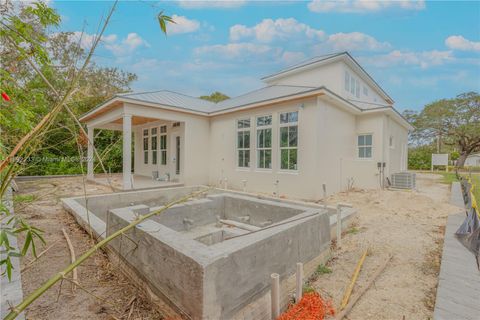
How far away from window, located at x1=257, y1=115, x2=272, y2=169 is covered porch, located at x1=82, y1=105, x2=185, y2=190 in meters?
3.67

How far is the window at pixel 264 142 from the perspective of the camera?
9.57 meters

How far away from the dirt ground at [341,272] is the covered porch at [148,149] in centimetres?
404

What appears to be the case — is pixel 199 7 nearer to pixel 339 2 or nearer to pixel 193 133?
pixel 339 2

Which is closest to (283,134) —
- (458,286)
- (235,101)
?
(235,101)

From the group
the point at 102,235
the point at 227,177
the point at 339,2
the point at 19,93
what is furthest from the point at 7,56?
the point at 227,177

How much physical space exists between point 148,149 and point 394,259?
1363cm

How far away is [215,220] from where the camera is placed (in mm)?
6414

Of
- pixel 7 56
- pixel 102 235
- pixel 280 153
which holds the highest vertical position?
pixel 7 56

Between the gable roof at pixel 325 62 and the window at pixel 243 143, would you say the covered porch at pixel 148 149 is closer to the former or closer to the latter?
the window at pixel 243 143

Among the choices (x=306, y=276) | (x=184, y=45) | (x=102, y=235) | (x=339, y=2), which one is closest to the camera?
(x=184, y=45)

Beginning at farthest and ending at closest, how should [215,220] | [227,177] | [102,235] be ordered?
[227,177]
[215,220]
[102,235]

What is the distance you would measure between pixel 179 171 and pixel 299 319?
10104 mm

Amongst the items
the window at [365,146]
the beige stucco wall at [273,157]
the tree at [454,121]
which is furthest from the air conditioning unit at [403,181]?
the tree at [454,121]

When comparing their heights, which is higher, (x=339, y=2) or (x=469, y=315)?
(x=339, y=2)
